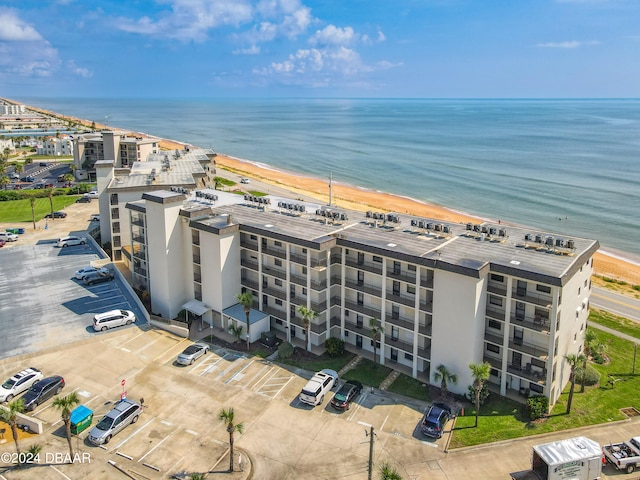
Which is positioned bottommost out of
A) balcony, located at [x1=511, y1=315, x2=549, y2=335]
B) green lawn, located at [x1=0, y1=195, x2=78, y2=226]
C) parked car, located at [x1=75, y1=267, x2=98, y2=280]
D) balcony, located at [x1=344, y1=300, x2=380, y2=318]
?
parked car, located at [x1=75, y1=267, x2=98, y2=280]

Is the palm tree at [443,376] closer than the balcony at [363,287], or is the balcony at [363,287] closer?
the palm tree at [443,376]

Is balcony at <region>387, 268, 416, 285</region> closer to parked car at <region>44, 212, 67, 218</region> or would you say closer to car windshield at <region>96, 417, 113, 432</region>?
car windshield at <region>96, 417, 113, 432</region>

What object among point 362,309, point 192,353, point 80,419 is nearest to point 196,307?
point 192,353

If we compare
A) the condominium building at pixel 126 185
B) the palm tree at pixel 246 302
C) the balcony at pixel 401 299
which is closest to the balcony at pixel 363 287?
the balcony at pixel 401 299

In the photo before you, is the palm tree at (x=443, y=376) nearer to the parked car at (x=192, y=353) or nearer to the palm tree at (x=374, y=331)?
the palm tree at (x=374, y=331)

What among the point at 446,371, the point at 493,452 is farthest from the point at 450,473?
the point at 446,371

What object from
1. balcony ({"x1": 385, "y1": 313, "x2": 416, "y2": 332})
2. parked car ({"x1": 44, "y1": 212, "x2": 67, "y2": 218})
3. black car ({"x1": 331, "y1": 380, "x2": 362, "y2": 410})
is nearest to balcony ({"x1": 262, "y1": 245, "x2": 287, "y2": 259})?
balcony ({"x1": 385, "y1": 313, "x2": 416, "y2": 332})
